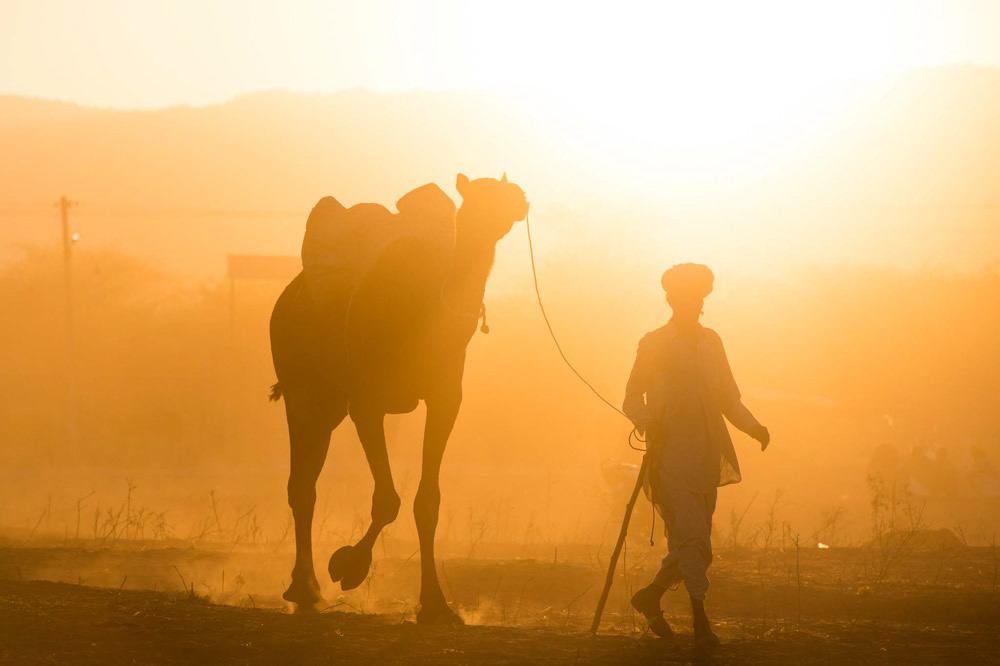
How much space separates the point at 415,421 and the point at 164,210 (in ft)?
329

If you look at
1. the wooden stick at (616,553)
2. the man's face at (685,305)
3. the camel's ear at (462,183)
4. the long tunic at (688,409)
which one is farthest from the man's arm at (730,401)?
the camel's ear at (462,183)

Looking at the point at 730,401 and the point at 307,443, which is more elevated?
the point at 730,401

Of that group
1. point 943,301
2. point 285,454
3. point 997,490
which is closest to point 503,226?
point 997,490

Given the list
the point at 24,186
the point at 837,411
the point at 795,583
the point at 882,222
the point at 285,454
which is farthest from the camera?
the point at 24,186

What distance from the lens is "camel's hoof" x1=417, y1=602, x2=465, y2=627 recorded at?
9008 mm

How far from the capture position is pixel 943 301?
5312 centimetres

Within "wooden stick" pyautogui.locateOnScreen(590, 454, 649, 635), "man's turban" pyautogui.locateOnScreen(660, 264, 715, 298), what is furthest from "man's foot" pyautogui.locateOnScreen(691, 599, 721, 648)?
"man's turban" pyautogui.locateOnScreen(660, 264, 715, 298)

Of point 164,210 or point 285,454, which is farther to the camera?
point 164,210

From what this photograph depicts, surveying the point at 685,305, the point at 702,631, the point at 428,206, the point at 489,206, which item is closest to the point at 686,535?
the point at 702,631

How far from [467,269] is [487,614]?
237 centimetres

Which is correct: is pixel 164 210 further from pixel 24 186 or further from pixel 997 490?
pixel 997 490

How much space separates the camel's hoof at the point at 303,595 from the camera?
394 inches

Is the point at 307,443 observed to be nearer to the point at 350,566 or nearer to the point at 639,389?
the point at 350,566

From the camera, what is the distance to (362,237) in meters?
10.2
